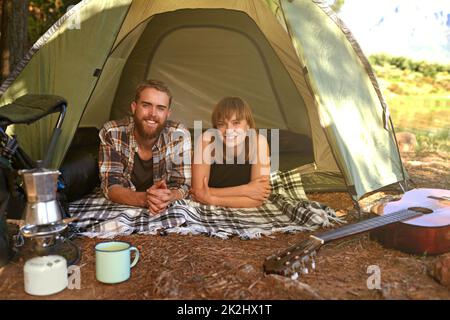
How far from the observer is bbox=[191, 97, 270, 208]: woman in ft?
10.3

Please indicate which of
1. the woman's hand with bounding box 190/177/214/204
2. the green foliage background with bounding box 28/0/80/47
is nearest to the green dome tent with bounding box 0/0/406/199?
the woman's hand with bounding box 190/177/214/204

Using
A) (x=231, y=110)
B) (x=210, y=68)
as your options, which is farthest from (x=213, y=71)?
(x=231, y=110)

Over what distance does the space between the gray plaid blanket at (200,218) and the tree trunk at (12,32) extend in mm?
2213

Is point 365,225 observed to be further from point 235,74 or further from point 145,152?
point 235,74

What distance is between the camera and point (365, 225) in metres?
2.31

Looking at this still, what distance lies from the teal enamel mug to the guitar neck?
0.90 m

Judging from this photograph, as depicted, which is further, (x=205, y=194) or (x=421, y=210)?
(x=205, y=194)

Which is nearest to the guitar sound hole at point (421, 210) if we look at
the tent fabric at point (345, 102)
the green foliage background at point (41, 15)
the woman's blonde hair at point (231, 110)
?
the tent fabric at point (345, 102)

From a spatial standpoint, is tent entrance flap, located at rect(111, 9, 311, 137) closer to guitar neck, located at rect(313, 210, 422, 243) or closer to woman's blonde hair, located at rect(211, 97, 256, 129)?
woman's blonde hair, located at rect(211, 97, 256, 129)

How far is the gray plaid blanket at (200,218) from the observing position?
2705 mm

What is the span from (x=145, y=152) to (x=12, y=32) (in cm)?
248

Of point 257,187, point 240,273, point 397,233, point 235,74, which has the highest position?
point 235,74
